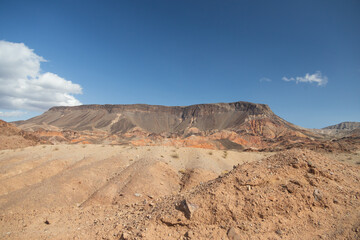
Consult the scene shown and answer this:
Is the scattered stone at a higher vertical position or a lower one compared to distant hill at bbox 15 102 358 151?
lower

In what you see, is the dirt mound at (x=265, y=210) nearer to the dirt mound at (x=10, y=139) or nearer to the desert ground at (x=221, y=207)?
the desert ground at (x=221, y=207)

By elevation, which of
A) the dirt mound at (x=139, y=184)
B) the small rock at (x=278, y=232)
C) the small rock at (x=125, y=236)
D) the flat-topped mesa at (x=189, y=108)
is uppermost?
the flat-topped mesa at (x=189, y=108)

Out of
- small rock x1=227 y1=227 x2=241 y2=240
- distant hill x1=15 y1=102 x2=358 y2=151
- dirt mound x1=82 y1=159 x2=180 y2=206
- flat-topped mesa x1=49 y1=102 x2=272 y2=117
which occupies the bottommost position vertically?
dirt mound x1=82 y1=159 x2=180 y2=206

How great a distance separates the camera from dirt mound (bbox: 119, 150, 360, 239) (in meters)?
4.40

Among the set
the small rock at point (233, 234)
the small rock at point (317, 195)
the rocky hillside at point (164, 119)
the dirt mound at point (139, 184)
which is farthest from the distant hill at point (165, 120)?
the small rock at point (233, 234)

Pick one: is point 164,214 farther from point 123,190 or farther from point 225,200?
point 123,190

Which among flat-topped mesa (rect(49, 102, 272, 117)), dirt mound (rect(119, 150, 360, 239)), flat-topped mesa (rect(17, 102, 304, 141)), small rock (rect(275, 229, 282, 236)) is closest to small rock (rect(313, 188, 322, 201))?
dirt mound (rect(119, 150, 360, 239))

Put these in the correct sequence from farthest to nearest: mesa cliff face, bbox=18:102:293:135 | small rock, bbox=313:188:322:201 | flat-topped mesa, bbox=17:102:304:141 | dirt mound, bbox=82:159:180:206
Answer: mesa cliff face, bbox=18:102:293:135, flat-topped mesa, bbox=17:102:304:141, dirt mound, bbox=82:159:180:206, small rock, bbox=313:188:322:201

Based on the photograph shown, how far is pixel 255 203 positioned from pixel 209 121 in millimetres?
116438

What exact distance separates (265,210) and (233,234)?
1076 mm

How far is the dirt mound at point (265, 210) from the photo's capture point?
4404 millimetres

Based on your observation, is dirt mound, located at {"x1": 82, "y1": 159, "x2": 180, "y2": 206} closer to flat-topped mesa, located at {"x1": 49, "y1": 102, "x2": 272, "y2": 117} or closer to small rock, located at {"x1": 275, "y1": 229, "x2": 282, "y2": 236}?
small rock, located at {"x1": 275, "y1": 229, "x2": 282, "y2": 236}

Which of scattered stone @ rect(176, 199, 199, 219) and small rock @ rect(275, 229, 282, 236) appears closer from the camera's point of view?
small rock @ rect(275, 229, 282, 236)

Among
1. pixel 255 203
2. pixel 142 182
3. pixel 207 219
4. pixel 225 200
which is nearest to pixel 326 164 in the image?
pixel 255 203
